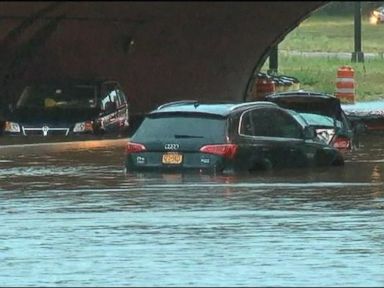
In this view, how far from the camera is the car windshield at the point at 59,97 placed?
1243 inches

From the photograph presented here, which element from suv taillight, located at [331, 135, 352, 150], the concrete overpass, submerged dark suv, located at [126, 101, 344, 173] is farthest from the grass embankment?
submerged dark suv, located at [126, 101, 344, 173]

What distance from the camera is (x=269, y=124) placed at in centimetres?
2102

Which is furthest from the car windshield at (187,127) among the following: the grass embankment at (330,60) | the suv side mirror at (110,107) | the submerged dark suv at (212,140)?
the grass embankment at (330,60)

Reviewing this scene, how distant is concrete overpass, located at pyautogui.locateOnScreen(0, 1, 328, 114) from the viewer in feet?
118

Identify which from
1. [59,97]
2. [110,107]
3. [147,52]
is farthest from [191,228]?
[147,52]

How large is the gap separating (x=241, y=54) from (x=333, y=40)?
121 feet

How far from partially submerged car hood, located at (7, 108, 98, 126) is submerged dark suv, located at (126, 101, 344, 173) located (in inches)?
392

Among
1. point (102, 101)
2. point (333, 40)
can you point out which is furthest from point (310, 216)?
point (333, 40)

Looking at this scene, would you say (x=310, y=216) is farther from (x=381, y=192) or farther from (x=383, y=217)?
(x=381, y=192)

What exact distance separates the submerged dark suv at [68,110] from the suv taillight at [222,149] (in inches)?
427

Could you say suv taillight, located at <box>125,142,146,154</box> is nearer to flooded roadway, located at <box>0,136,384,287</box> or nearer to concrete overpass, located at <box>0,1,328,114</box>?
flooded roadway, located at <box>0,136,384,287</box>

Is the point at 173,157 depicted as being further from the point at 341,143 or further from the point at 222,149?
the point at 341,143

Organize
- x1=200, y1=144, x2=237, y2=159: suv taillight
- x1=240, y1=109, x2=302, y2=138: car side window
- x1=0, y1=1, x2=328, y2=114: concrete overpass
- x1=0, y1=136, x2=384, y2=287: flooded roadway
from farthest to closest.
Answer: x1=0, y1=1, x2=328, y2=114: concrete overpass
x1=240, y1=109, x2=302, y2=138: car side window
x1=200, y1=144, x2=237, y2=159: suv taillight
x1=0, y1=136, x2=384, y2=287: flooded roadway

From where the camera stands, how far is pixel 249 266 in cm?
1052
